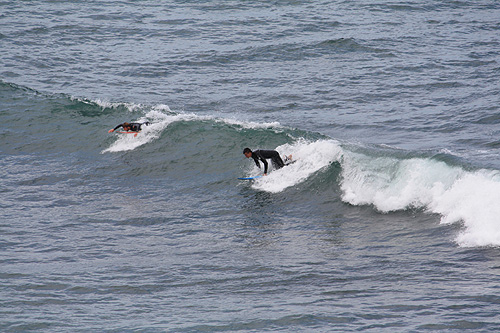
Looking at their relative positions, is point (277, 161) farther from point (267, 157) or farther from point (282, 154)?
point (282, 154)

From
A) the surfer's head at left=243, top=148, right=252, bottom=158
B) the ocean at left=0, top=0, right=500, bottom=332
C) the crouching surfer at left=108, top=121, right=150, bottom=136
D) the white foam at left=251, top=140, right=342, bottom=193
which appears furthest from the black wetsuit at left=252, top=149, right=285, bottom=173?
the crouching surfer at left=108, top=121, right=150, bottom=136

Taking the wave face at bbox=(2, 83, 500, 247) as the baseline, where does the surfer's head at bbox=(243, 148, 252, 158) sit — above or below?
above

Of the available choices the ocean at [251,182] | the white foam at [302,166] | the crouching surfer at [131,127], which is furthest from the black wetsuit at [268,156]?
the crouching surfer at [131,127]

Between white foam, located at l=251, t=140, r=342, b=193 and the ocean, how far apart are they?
6cm

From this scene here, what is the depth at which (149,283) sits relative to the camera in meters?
12.6

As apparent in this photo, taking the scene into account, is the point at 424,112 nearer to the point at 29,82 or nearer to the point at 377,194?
the point at 377,194

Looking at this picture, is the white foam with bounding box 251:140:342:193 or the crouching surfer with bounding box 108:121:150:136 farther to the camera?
the crouching surfer with bounding box 108:121:150:136

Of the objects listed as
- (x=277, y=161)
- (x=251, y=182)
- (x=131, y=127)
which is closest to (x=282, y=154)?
(x=277, y=161)

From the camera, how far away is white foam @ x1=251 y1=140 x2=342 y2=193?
1848cm

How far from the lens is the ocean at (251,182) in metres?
11.4

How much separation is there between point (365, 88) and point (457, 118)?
5.51 m

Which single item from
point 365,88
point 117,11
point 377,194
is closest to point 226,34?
point 117,11

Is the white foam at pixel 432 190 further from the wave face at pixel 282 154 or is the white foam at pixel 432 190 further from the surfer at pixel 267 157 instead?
the surfer at pixel 267 157

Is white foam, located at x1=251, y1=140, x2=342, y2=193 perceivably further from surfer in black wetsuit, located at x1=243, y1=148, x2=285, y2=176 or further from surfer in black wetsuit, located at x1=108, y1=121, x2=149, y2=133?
A: surfer in black wetsuit, located at x1=108, y1=121, x2=149, y2=133
